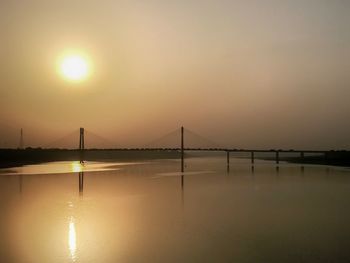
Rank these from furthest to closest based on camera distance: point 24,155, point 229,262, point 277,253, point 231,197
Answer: point 24,155 → point 231,197 → point 277,253 → point 229,262

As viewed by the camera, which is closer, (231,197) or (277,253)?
(277,253)

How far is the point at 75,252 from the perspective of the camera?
1198cm

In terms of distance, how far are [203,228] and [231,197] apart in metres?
12.0

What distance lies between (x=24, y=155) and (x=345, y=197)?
118624 millimetres

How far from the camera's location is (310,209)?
21422mm

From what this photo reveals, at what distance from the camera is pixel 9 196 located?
27719 mm

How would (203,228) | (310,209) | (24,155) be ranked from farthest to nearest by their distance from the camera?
(24,155)
(310,209)
(203,228)

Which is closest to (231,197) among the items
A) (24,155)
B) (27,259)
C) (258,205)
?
(258,205)

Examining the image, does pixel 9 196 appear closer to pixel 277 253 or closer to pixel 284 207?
pixel 284 207

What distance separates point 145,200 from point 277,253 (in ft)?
49.1

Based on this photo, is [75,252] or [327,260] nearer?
[327,260]

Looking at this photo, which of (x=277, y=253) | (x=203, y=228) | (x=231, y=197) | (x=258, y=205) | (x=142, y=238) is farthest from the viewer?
(x=231, y=197)

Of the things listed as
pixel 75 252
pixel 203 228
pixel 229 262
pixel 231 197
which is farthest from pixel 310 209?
pixel 75 252

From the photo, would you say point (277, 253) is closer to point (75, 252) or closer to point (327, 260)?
point (327, 260)
